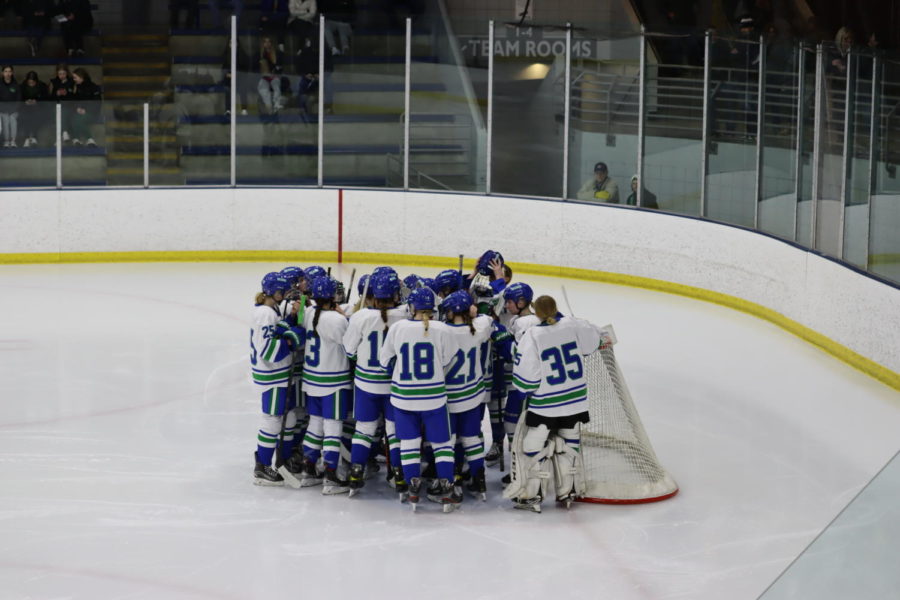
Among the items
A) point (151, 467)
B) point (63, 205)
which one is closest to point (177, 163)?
point (63, 205)

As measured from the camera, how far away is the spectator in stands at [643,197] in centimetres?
1169

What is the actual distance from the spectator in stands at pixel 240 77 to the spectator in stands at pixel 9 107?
1839 mm

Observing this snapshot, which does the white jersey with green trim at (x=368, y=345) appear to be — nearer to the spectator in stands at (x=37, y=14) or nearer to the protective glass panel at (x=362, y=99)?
the protective glass panel at (x=362, y=99)

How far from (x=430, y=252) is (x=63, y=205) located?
10.9 feet

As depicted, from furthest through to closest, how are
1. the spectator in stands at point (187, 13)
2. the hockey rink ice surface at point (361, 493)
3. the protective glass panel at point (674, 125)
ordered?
1. the spectator in stands at point (187, 13)
2. the protective glass panel at point (674, 125)
3. the hockey rink ice surface at point (361, 493)

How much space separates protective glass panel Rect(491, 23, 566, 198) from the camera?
11977 mm

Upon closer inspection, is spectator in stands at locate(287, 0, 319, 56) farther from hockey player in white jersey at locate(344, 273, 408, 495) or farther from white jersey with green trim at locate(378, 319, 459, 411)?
white jersey with green trim at locate(378, 319, 459, 411)

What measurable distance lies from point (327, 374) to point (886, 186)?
418cm

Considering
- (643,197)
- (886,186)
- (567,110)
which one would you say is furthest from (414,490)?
(567,110)

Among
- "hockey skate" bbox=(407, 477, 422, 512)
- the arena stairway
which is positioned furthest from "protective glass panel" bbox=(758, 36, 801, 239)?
the arena stairway

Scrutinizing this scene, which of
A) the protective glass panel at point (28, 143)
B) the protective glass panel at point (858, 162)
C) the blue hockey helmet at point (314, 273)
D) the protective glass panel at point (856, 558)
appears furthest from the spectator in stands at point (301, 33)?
the protective glass panel at point (856, 558)

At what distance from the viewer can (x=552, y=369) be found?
6211 mm

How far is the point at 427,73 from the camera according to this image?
12.6 m

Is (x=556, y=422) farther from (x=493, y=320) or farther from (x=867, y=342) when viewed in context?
(x=867, y=342)
